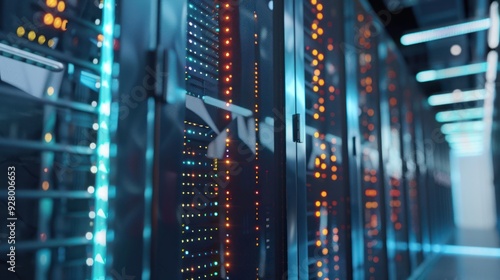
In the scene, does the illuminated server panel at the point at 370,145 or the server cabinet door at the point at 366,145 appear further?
the illuminated server panel at the point at 370,145

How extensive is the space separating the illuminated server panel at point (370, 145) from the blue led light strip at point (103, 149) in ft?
5.73

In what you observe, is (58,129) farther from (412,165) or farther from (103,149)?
(412,165)

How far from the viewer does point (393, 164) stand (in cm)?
331

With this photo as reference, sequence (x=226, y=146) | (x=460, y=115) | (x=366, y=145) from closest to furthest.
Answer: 1. (x=226, y=146)
2. (x=366, y=145)
3. (x=460, y=115)

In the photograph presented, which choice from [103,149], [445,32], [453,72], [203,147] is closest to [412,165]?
[445,32]

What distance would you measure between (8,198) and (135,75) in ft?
1.21

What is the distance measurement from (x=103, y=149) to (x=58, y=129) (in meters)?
0.11

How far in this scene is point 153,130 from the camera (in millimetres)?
910

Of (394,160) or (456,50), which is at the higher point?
(456,50)

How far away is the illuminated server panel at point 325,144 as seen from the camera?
179 centimetres

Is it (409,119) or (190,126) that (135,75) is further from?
(409,119)

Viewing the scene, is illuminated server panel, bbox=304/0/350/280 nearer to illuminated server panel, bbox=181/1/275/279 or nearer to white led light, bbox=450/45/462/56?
illuminated server panel, bbox=181/1/275/279

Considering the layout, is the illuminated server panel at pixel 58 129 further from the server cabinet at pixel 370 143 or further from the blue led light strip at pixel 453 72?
the blue led light strip at pixel 453 72

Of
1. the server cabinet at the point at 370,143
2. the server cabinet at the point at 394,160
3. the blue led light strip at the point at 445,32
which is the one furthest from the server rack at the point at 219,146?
the blue led light strip at the point at 445,32
